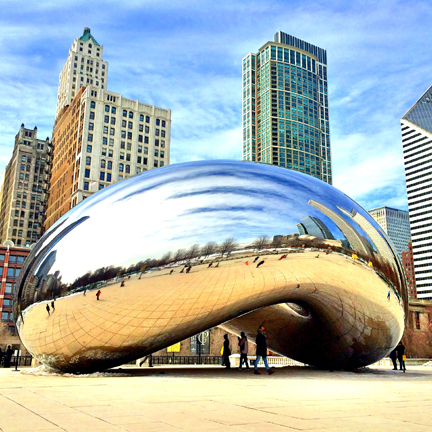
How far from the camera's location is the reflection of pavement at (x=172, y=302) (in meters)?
8.73

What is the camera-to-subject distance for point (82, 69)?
14112cm

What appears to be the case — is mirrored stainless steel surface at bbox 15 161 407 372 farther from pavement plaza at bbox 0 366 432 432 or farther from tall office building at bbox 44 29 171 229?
tall office building at bbox 44 29 171 229

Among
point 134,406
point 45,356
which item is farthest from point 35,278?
point 134,406

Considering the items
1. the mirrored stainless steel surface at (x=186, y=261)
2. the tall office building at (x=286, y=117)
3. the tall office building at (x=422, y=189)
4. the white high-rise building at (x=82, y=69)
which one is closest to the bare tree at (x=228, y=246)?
the mirrored stainless steel surface at (x=186, y=261)

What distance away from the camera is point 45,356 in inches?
386

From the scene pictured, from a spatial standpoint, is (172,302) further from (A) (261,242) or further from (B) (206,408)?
(B) (206,408)

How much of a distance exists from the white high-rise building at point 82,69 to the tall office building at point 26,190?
1434cm

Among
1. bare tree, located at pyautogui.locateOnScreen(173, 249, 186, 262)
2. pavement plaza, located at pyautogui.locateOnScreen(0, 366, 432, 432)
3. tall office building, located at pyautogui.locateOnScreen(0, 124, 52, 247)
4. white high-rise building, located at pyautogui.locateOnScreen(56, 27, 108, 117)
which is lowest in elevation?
pavement plaza, located at pyautogui.locateOnScreen(0, 366, 432, 432)

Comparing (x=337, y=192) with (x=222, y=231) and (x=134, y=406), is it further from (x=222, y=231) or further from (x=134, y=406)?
(x=134, y=406)

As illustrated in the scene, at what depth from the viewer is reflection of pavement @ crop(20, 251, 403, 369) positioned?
28.7ft

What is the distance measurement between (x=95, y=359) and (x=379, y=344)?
699 cm

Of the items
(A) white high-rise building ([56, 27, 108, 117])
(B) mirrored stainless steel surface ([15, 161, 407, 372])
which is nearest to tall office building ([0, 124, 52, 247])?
(A) white high-rise building ([56, 27, 108, 117])

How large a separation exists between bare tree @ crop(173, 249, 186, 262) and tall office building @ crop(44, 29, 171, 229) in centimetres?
8638

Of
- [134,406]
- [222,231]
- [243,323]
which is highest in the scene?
[222,231]
